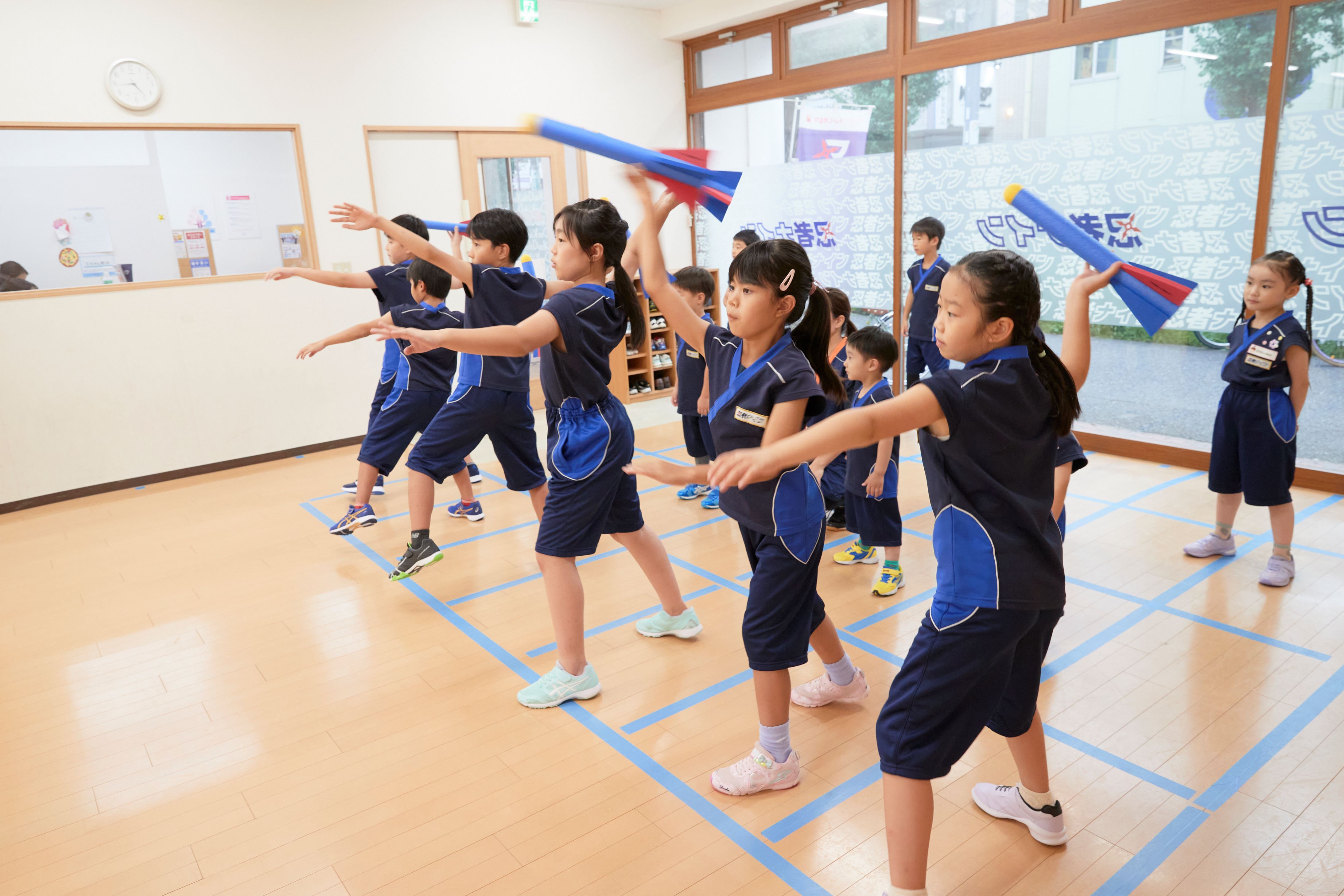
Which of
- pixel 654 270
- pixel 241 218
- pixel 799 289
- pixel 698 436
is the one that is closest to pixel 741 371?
pixel 799 289

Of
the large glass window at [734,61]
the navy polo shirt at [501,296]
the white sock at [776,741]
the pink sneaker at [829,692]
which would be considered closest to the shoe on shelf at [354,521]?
the navy polo shirt at [501,296]

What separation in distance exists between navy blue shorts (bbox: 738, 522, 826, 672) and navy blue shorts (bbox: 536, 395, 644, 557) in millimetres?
720

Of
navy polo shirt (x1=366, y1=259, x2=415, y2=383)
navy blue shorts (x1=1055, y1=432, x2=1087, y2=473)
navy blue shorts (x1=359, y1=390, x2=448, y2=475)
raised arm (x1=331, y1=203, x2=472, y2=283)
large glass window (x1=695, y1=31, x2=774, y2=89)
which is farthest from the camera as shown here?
large glass window (x1=695, y1=31, x2=774, y2=89)

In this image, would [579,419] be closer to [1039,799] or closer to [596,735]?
[596,735]

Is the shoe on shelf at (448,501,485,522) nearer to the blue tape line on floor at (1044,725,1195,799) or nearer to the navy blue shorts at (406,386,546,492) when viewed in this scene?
the navy blue shorts at (406,386,546,492)

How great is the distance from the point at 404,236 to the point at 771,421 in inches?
65.4

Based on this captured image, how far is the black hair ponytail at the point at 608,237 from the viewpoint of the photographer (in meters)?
2.77

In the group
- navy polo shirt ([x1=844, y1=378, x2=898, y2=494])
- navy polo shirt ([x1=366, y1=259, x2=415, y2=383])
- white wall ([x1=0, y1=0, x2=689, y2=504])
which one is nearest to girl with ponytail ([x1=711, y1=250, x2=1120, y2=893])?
navy polo shirt ([x1=844, y1=378, x2=898, y2=494])

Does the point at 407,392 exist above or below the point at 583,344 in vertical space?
below

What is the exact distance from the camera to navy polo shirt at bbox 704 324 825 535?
7.38 feet

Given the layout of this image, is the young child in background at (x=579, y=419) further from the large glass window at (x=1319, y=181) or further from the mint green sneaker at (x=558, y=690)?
the large glass window at (x=1319, y=181)

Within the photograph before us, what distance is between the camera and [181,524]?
18.0 feet

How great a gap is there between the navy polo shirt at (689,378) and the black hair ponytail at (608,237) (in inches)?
48.2

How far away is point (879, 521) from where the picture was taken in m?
3.92
